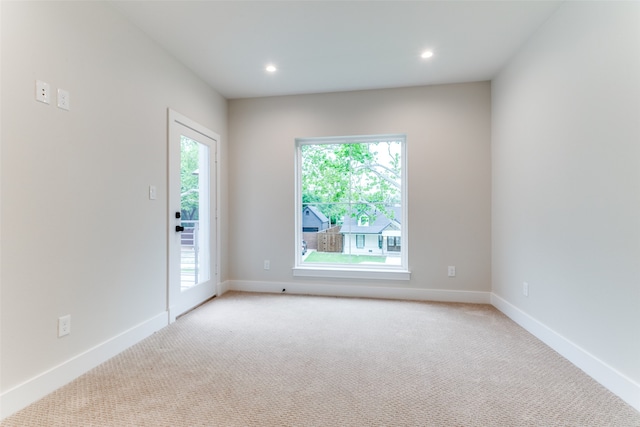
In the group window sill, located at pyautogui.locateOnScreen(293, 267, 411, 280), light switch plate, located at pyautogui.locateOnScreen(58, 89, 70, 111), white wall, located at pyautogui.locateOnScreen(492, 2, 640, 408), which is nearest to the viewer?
white wall, located at pyautogui.locateOnScreen(492, 2, 640, 408)

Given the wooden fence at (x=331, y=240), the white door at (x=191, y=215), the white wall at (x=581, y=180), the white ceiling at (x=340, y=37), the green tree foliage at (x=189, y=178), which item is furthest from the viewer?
the wooden fence at (x=331, y=240)

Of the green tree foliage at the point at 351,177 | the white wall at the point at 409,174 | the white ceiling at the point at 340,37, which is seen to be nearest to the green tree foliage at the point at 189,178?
the white wall at the point at 409,174

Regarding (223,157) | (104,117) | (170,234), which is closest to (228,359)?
(170,234)

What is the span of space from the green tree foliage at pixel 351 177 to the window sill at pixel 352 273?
64 centimetres

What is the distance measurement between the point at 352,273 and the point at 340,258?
0.28 metres

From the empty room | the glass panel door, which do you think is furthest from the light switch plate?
the glass panel door

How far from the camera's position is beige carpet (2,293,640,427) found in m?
1.46

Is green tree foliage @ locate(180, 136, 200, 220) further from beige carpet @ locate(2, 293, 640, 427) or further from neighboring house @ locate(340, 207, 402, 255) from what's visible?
neighboring house @ locate(340, 207, 402, 255)

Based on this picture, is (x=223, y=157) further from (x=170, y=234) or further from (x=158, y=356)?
(x=158, y=356)

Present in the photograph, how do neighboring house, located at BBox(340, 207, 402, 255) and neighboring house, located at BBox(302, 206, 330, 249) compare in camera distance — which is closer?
neighboring house, located at BBox(340, 207, 402, 255)

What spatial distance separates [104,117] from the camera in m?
2.04

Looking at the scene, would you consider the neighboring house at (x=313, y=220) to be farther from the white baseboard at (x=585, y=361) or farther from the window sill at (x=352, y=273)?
the white baseboard at (x=585, y=361)

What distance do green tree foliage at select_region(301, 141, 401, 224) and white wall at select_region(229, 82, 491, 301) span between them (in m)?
0.23

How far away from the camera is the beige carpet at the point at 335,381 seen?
4.79ft
